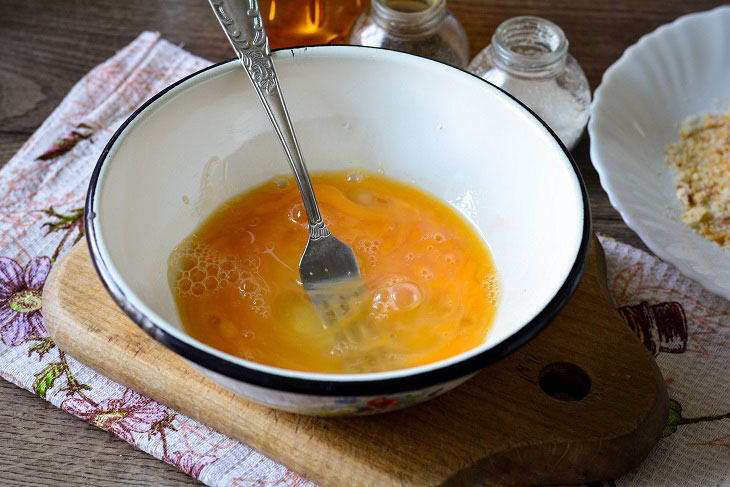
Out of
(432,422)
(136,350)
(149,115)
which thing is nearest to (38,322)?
(136,350)

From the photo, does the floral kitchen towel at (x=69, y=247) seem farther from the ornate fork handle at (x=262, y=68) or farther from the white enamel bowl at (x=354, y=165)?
the ornate fork handle at (x=262, y=68)

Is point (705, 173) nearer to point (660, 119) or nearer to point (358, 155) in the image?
point (660, 119)

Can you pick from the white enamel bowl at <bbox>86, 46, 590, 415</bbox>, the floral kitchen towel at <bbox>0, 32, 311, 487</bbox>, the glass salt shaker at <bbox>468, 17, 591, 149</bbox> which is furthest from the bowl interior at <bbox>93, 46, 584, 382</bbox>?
the glass salt shaker at <bbox>468, 17, 591, 149</bbox>

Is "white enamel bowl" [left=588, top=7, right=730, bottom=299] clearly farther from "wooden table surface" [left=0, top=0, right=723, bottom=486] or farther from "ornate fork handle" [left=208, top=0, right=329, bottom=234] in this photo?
"ornate fork handle" [left=208, top=0, right=329, bottom=234]

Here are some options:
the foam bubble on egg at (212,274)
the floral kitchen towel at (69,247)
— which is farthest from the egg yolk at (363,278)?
the floral kitchen towel at (69,247)

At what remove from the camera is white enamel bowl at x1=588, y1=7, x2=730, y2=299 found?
119cm

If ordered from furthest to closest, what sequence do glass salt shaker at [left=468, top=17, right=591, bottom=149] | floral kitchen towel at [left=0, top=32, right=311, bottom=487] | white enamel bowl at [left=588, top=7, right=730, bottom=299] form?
glass salt shaker at [left=468, top=17, right=591, bottom=149], white enamel bowl at [left=588, top=7, right=730, bottom=299], floral kitchen towel at [left=0, top=32, right=311, bottom=487]

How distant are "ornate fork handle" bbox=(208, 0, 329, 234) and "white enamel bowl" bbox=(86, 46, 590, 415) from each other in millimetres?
60

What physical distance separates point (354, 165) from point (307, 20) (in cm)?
46

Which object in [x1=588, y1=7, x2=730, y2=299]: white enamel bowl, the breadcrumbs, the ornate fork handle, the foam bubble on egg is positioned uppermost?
the ornate fork handle

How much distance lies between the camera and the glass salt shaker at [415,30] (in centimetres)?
144

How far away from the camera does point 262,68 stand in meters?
1.08

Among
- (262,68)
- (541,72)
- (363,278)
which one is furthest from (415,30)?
(363,278)

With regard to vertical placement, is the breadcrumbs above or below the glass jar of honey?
below
